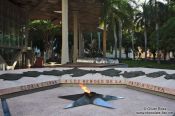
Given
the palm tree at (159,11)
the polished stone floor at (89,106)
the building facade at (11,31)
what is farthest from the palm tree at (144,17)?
the polished stone floor at (89,106)

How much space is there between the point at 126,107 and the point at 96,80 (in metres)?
4.81

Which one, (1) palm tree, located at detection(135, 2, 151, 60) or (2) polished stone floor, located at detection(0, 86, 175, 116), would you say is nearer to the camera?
(2) polished stone floor, located at detection(0, 86, 175, 116)

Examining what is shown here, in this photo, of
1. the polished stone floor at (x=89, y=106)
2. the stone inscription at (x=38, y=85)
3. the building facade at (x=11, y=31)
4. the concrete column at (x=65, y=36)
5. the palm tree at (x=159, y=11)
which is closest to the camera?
the polished stone floor at (x=89, y=106)

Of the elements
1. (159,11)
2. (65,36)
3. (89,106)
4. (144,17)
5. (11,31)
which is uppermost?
(159,11)

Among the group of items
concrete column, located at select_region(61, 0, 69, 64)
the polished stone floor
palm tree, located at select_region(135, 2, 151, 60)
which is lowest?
the polished stone floor

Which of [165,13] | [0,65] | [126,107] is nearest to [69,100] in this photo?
[126,107]

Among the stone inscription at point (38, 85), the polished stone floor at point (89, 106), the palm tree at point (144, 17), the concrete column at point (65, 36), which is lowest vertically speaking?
the polished stone floor at point (89, 106)

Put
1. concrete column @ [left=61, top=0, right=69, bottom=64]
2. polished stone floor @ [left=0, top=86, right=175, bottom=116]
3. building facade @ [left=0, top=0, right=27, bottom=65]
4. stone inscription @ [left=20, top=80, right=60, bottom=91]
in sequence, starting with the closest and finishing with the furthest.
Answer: polished stone floor @ [left=0, top=86, right=175, bottom=116]
stone inscription @ [left=20, top=80, right=60, bottom=91]
building facade @ [left=0, top=0, right=27, bottom=65]
concrete column @ [left=61, top=0, right=69, bottom=64]

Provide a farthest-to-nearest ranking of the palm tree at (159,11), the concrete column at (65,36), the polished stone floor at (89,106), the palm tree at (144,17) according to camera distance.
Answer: the palm tree at (144,17) → the palm tree at (159,11) → the concrete column at (65,36) → the polished stone floor at (89,106)

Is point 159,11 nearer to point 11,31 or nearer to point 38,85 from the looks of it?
point 11,31

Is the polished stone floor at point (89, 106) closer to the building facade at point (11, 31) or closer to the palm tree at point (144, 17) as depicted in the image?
the building facade at point (11, 31)

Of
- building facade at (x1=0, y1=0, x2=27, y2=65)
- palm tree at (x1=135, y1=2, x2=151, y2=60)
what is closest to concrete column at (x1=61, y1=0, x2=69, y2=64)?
building facade at (x1=0, y1=0, x2=27, y2=65)

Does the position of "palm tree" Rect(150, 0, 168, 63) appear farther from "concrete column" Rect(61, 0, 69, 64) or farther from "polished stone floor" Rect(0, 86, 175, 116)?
"polished stone floor" Rect(0, 86, 175, 116)

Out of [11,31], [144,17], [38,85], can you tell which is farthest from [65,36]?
[144,17]
